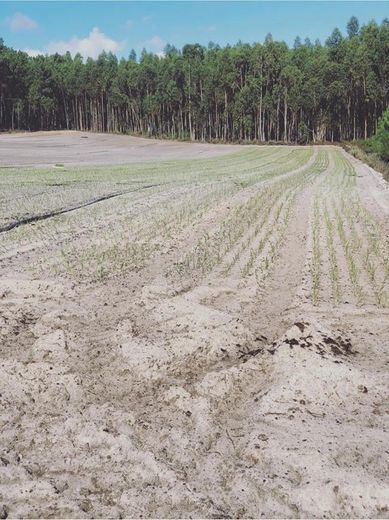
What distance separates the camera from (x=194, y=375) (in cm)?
511

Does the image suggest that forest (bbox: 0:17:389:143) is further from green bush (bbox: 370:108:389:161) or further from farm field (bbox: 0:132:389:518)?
farm field (bbox: 0:132:389:518)

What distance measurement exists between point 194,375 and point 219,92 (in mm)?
77636

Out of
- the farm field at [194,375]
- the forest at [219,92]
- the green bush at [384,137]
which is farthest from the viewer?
the forest at [219,92]

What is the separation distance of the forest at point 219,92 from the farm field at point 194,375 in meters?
62.8

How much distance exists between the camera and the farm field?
350 cm

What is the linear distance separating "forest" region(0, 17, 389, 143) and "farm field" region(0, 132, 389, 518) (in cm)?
6285

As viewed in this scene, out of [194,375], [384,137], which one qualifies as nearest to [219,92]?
[384,137]

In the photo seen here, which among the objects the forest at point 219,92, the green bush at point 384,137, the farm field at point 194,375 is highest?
the forest at point 219,92

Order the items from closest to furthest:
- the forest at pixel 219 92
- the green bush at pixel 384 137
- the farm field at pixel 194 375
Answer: the farm field at pixel 194 375
the green bush at pixel 384 137
the forest at pixel 219 92

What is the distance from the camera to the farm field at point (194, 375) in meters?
3.50

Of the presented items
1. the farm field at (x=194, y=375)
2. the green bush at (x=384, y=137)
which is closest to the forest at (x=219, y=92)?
the green bush at (x=384, y=137)

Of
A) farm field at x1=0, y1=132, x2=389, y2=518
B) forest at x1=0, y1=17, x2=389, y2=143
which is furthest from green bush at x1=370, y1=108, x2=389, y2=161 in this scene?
forest at x1=0, y1=17, x2=389, y2=143

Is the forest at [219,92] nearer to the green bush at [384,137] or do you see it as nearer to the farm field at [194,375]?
the green bush at [384,137]

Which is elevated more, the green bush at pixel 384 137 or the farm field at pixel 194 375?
the green bush at pixel 384 137
